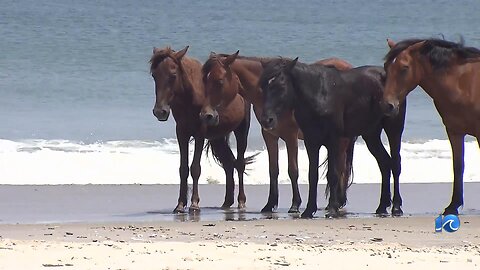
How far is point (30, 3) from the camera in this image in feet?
137

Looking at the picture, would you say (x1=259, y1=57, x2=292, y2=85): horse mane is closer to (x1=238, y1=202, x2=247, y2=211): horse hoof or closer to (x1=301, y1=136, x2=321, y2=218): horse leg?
(x1=301, y1=136, x2=321, y2=218): horse leg

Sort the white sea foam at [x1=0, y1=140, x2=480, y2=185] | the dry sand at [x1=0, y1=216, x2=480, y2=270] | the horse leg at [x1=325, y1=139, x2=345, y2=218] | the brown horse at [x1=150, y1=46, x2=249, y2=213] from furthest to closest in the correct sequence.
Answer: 1. the white sea foam at [x1=0, y1=140, x2=480, y2=185]
2. the brown horse at [x1=150, y1=46, x2=249, y2=213]
3. the horse leg at [x1=325, y1=139, x2=345, y2=218]
4. the dry sand at [x1=0, y1=216, x2=480, y2=270]

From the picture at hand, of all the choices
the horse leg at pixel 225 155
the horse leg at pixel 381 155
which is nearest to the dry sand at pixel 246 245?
the horse leg at pixel 381 155

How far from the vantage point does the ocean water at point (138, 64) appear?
17094 millimetres

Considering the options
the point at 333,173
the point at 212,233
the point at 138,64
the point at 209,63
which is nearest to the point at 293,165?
the point at 333,173

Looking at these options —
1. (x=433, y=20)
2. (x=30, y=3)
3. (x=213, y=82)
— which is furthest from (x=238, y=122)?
(x=433, y=20)

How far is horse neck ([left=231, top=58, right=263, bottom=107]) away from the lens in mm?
13078

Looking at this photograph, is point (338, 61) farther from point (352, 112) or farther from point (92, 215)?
point (92, 215)

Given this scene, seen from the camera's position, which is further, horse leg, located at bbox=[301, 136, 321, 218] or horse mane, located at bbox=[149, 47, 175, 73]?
horse mane, located at bbox=[149, 47, 175, 73]

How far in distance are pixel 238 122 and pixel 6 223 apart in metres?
3.17

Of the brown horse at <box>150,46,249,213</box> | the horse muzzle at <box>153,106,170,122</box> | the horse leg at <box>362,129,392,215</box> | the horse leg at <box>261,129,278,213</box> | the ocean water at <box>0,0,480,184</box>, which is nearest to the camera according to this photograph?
the horse muzzle at <box>153,106,170,122</box>

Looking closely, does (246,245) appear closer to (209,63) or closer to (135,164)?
(209,63)

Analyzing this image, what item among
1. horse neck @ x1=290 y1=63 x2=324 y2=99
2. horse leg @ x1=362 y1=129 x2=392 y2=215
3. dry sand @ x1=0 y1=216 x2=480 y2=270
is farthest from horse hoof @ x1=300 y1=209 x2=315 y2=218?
horse leg @ x1=362 y1=129 x2=392 y2=215

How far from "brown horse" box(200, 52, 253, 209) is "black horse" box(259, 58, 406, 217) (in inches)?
21.6
